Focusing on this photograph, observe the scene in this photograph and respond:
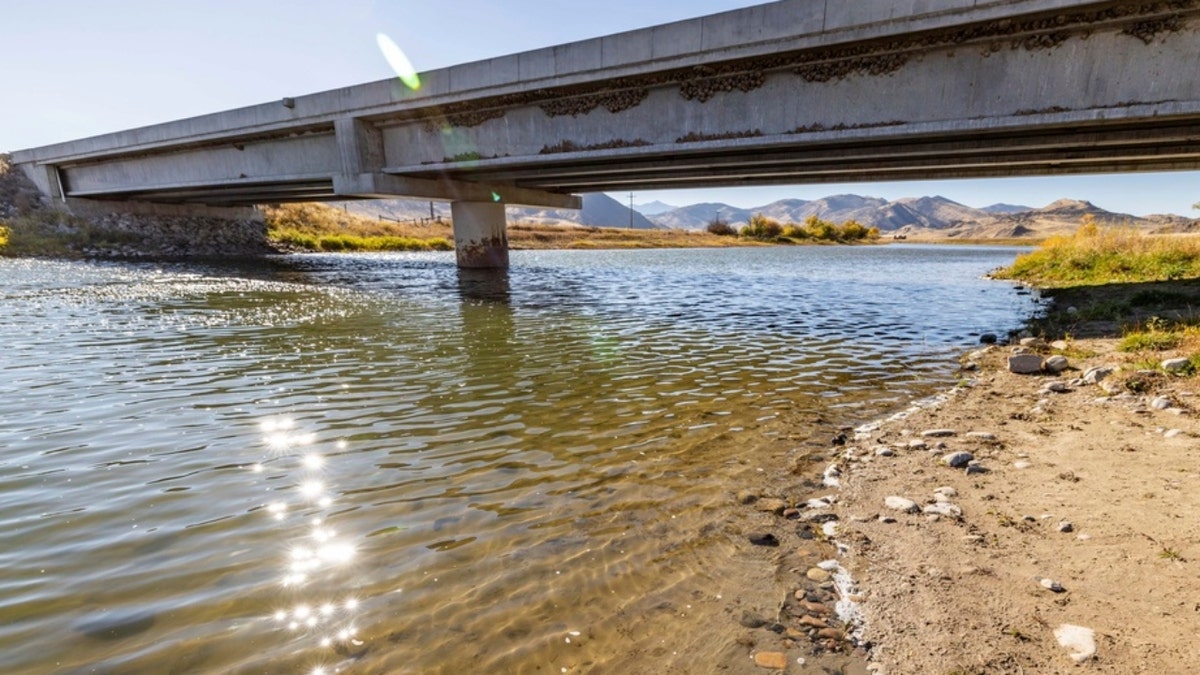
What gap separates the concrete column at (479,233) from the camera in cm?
2666

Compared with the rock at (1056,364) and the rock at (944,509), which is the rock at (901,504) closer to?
the rock at (944,509)

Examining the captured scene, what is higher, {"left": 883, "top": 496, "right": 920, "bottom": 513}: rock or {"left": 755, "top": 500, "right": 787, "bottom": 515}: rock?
{"left": 883, "top": 496, "right": 920, "bottom": 513}: rock

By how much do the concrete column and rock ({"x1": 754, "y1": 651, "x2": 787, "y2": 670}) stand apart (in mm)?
26121

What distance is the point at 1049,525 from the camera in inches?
146

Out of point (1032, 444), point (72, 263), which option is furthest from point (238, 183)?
point (1032, 444)

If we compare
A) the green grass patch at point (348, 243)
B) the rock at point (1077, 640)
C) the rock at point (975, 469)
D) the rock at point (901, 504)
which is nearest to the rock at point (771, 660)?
the rock at point (1077, 640)

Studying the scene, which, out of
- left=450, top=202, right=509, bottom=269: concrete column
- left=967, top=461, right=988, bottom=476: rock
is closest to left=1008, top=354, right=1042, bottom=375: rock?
left=967, top=461, right=988, bottom=476: rock

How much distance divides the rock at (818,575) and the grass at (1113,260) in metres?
19.7

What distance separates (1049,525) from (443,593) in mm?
4252

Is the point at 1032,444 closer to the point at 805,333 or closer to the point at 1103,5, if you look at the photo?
the point at 805,333

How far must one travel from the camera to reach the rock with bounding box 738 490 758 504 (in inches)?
173

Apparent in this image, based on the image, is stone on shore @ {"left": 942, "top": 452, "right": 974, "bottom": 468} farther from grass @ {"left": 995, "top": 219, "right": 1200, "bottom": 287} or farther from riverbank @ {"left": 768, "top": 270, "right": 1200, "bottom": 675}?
grass @ {"left": 995, "top": 219, "right": 1200, "bottom": 287}

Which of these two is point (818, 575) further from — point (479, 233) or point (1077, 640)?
point (479, 233)

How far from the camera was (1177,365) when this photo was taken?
257 inches
